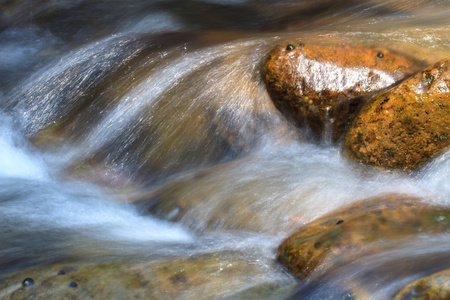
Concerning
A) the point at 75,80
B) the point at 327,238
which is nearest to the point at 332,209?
the point at 327,238

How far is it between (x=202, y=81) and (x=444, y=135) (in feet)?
6.81

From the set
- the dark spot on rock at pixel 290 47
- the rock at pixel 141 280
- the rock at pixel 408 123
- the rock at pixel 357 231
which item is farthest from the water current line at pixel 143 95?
the rock at pixel 357 231

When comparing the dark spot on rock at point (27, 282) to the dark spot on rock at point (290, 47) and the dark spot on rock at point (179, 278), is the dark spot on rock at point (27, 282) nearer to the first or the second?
the dark spot on rock at point (179, 278)

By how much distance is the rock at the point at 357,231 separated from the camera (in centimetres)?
364

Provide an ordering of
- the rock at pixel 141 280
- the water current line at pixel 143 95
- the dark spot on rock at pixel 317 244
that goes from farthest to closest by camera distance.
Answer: the water current line at pixel 143 95, the dark spot on rock at pixel 317 244, the rock at pixel 141 280

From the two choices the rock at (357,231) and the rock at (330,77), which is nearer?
the rock at (357,231)

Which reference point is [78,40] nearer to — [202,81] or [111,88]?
[111,88]

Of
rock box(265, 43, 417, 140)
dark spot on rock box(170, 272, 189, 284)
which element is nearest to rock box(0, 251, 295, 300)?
dark spot on rock box(170, 272, 189, 284)

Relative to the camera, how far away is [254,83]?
5020mm

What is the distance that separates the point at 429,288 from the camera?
9.92 ft

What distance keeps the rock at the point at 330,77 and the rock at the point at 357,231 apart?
91 cm

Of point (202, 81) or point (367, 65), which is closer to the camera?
point (367, 65)

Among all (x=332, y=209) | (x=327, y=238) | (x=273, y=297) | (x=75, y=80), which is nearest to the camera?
(x=273, y=297)

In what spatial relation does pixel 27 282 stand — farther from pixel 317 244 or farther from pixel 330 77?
pixel 330 77
